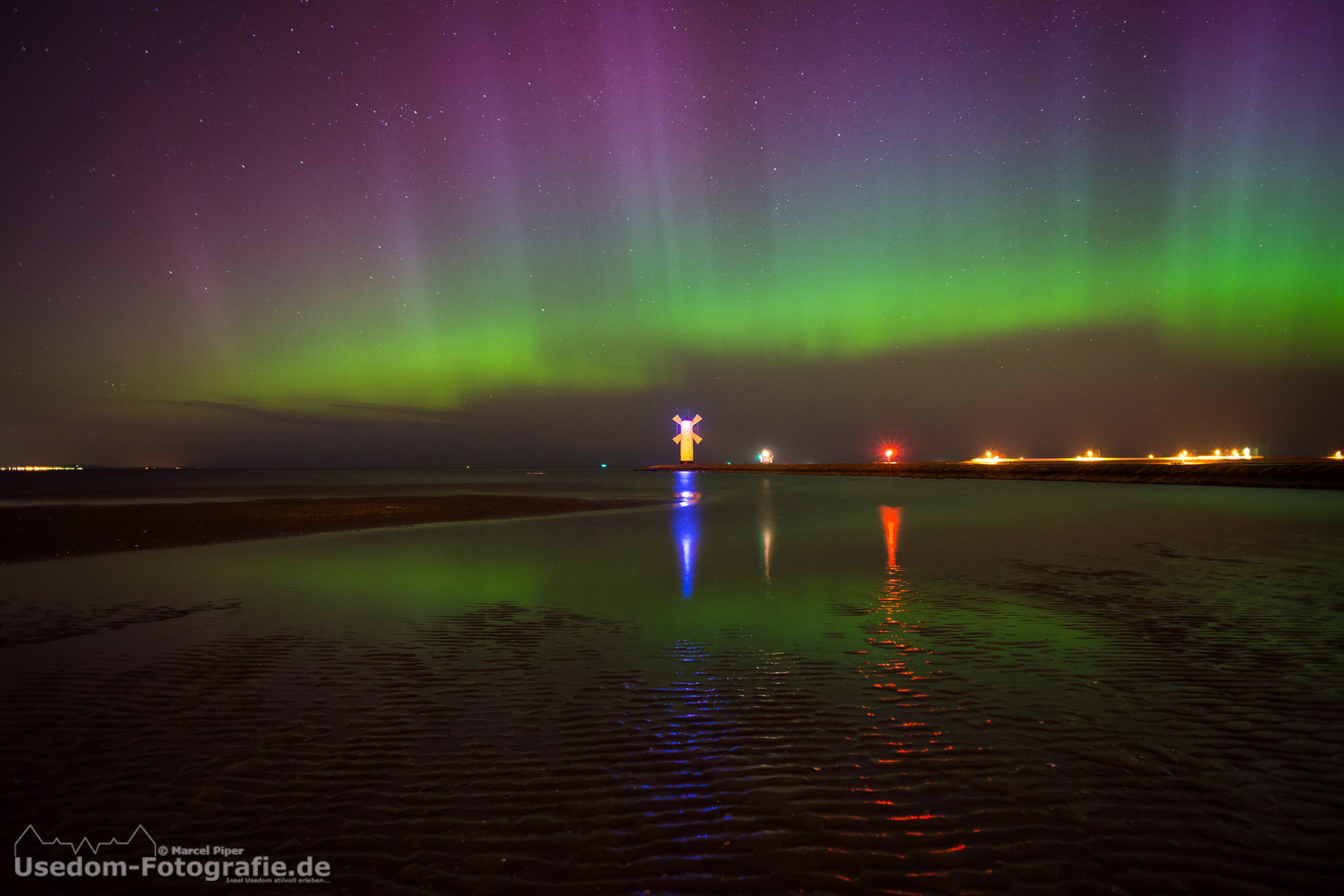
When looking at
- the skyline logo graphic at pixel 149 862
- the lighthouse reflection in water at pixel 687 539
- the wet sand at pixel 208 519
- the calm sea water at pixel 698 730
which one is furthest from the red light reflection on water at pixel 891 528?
the wet sand at pixel 208 519

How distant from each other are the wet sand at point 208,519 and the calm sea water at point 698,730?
305 inches

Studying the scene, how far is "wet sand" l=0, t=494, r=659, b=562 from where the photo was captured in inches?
778

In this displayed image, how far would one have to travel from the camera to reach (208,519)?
28.4m

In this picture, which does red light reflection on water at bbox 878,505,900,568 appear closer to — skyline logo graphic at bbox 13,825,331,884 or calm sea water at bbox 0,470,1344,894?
calm sea water at bbox 0,470,1344,894

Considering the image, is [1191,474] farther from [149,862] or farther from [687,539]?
[149,862]

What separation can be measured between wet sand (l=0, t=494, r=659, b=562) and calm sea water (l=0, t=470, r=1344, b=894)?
25.4ft

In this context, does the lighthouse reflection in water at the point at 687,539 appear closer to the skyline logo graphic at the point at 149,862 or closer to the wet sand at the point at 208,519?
the wet sand at the point at 208,519

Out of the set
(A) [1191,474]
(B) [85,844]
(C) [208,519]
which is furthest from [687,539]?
(A) [1191,474]

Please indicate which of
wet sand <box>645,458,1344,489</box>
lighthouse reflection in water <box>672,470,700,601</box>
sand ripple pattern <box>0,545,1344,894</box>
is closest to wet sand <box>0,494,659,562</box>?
lighthouse reflection in water <box>672,470,700,601</box>

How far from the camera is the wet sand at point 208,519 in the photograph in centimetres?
1975

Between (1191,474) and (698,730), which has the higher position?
(1191,474)

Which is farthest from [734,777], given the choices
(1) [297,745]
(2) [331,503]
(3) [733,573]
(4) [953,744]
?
(2) [331,503]

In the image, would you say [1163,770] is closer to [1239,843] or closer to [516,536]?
[1239,843]

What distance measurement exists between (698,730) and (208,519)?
30170mm
